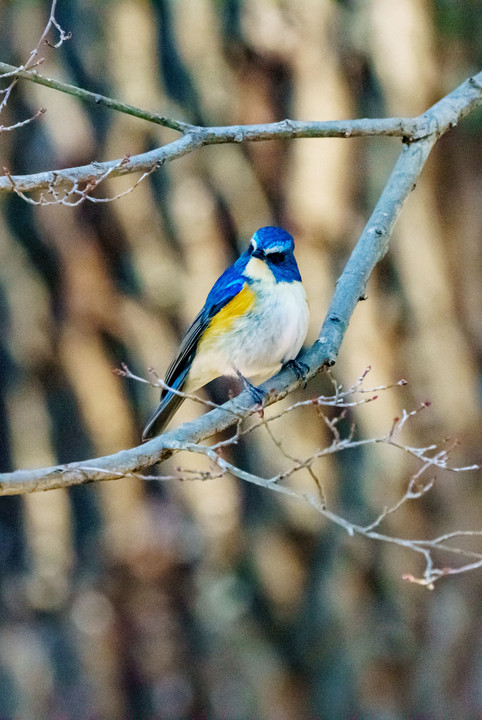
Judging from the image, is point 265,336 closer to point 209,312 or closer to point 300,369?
point 209,312

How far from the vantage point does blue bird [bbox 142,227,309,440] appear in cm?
358

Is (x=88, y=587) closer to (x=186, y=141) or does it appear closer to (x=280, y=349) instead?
(x=280, y=349)

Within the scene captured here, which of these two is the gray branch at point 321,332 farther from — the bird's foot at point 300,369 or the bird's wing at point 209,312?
the bird's wing at point 209,312

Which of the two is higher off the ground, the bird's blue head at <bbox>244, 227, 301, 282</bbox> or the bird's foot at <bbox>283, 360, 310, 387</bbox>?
the bird's blue head at <bbox>244, 227, 301, 282</bbox>

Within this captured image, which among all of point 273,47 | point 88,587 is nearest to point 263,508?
point 88,587

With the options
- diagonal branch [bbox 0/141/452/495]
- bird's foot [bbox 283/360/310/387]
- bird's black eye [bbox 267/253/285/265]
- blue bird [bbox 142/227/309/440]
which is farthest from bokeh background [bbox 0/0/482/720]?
bird's foot [bbox 283/360/310/387]

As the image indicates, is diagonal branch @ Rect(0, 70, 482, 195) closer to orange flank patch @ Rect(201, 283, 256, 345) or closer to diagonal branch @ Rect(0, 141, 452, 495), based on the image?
diagonal branch @ Rect(0, 141, 452, 495)

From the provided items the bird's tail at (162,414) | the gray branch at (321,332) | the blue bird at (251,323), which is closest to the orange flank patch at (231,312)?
the blue bird at (251,323)

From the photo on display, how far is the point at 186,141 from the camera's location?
2.64 meters

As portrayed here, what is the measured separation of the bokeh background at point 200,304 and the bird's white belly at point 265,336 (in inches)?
70.9

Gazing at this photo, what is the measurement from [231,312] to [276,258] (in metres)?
0.30

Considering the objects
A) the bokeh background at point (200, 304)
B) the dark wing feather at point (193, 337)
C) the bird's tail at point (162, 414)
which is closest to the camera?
the bird's tail at point (162, 414)

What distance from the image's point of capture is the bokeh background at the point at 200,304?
5.51 m

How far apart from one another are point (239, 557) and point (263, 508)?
35cm
